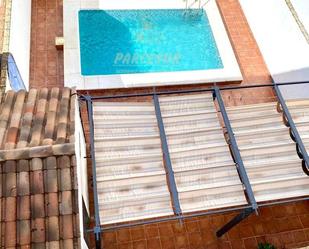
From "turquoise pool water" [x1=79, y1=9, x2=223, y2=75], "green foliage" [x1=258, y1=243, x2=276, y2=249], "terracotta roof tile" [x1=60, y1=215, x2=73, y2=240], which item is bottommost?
"green foliage" [x1=258, y1=243, x2=276, y2=249]

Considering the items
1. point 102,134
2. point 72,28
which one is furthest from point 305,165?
point 72,28

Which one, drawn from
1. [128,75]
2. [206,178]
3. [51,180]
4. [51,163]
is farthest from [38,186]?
[128,75]

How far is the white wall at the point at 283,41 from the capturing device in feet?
43.0

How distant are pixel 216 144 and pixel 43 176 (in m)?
4.77

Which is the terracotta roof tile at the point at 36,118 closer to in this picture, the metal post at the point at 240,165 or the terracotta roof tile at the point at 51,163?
the terracotta roof tile at the point at 51,163

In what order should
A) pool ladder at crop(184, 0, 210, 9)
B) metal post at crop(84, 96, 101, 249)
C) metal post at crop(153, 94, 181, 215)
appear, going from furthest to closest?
pool ladder at crop(184, 0, 210, 9) < metal post at crop(153, 94, 181, 215) < metal post at crop(84, 96, 101, 249)

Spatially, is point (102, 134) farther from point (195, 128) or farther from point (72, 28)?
point (72, 28)

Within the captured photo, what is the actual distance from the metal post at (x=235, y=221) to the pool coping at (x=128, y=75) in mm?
6355

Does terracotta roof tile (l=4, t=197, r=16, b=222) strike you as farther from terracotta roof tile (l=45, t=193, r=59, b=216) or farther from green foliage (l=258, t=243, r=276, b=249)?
green foliage (l=258, t=243, r=276, b=249)

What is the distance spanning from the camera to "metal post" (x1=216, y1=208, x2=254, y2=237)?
348 inches

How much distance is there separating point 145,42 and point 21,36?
5.48 metres

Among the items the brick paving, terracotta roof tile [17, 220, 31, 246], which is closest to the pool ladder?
the brick paving

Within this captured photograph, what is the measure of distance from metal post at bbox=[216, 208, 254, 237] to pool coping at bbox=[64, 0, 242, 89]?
6355 mm

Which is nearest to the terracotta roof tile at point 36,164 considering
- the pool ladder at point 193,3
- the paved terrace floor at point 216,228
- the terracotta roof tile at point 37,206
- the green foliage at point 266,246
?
the terracotta roof tile at point 37,206
